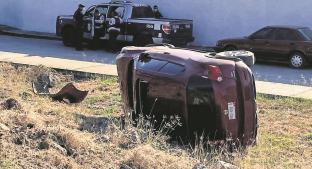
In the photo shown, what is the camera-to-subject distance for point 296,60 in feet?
57.4

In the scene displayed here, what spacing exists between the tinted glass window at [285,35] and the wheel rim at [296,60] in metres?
A: 0.55

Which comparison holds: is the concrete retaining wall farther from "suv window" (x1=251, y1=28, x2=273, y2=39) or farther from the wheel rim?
the wheel rim

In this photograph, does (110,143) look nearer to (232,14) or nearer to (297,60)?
(297,60)

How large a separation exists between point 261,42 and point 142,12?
5.27m

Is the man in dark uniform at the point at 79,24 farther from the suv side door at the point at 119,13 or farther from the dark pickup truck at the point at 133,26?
the suv side door at the point at 119,13

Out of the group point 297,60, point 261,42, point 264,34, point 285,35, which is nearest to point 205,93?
point 297,60

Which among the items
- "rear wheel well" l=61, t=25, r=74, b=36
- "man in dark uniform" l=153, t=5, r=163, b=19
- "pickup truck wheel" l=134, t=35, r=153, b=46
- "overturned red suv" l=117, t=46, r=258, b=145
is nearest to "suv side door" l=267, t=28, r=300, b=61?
"pickup truck wheel" l=134, t=35, r=153, b=46

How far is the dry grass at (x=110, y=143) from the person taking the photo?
6.10 metres

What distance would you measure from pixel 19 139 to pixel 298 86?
8679 millimetres

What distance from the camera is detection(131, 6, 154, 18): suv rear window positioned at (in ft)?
69.5

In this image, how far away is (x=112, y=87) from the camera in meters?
12.8

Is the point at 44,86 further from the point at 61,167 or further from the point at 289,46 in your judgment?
the point at 289,46

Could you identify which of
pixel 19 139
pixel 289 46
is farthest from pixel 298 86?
pixel 19 139

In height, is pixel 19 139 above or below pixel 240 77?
below
